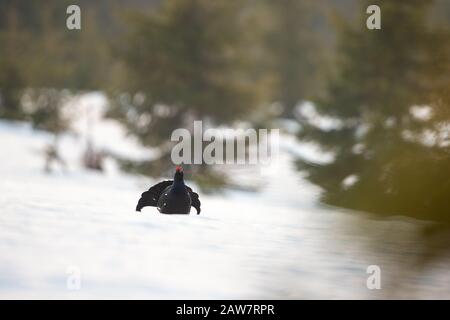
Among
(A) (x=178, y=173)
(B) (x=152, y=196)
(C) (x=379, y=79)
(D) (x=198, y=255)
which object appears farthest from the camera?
(C) (x=379, y=79)

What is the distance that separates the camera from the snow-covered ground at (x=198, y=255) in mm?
3965

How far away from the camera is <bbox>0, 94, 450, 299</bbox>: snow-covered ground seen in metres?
3.96

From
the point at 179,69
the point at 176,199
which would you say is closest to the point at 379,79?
the point at 179,69

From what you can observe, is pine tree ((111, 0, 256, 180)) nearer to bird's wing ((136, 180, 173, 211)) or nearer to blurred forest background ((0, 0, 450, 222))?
blurred forest background ((0, 0, 450, 222))

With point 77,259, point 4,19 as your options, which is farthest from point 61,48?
point 77,259

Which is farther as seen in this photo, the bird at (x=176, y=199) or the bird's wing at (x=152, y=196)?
the bird's wing at (x=152, y=196)

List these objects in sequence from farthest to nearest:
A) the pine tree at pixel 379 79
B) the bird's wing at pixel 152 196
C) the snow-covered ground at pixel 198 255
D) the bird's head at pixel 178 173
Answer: the pine tree at pixel 379 79, the bird's wing at pixel 152 196, the bird's head at pixel 178 173, the snow-covered ground at pixel 198 255

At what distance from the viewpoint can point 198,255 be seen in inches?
221

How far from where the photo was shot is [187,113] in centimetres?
1866

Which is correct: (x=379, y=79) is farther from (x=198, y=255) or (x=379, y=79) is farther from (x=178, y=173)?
(x=198, y=255)

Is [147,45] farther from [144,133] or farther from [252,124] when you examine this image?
[252,124]

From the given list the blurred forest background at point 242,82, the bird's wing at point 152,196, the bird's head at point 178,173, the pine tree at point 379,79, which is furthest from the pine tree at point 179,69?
the bird's head at point 178,173

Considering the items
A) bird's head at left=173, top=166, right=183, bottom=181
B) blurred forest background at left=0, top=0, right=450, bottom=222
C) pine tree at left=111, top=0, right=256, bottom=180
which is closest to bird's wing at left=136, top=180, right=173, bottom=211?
bird's head at left=173, top=166, right=183, bottom=181

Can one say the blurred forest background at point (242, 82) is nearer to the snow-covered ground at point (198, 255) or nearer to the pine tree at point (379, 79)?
the pine tree at point (379, 79)
